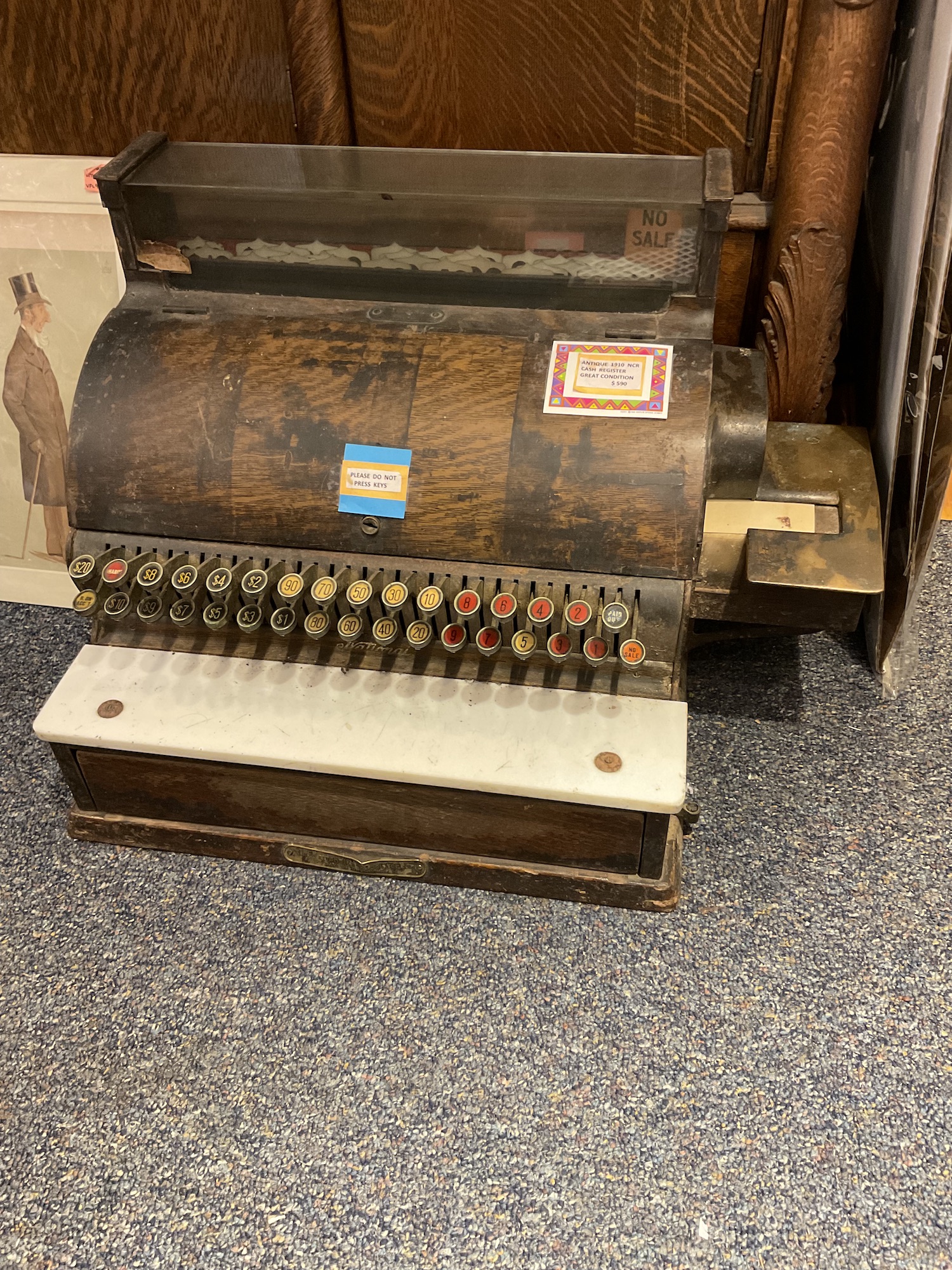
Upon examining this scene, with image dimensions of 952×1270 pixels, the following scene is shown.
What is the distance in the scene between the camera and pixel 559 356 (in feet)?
4.83

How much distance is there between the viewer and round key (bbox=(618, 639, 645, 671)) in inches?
56.1

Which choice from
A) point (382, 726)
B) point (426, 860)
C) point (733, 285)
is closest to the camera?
point (382, 726)

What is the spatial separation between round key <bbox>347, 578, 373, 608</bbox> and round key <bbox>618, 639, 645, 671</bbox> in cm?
40

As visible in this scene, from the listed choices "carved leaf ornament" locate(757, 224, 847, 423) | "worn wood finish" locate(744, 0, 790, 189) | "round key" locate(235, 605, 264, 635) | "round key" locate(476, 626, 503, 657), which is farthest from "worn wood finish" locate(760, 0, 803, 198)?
"round key" locate(235, 605, 264, 635)

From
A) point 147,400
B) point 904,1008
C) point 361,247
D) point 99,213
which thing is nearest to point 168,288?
point 147,400

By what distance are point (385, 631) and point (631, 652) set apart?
38 centimetres

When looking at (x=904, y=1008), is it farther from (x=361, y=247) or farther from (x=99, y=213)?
(x=99, y=213)

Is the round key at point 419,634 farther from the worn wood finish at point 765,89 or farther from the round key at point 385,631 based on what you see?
the worn wood finish at point 765,89

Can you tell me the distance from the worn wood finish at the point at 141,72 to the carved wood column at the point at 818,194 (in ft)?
3.20

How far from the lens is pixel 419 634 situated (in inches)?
56.9

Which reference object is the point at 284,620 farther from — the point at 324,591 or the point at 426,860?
the point at 426,860

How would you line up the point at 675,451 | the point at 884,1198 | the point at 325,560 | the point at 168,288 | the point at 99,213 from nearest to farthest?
the point at 884,1198
the point at 675,451
the point at 325,560
the point at 168,288
the point at 99,213

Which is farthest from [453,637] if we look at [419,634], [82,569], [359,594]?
[82,569]

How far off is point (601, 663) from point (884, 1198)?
0.83m
